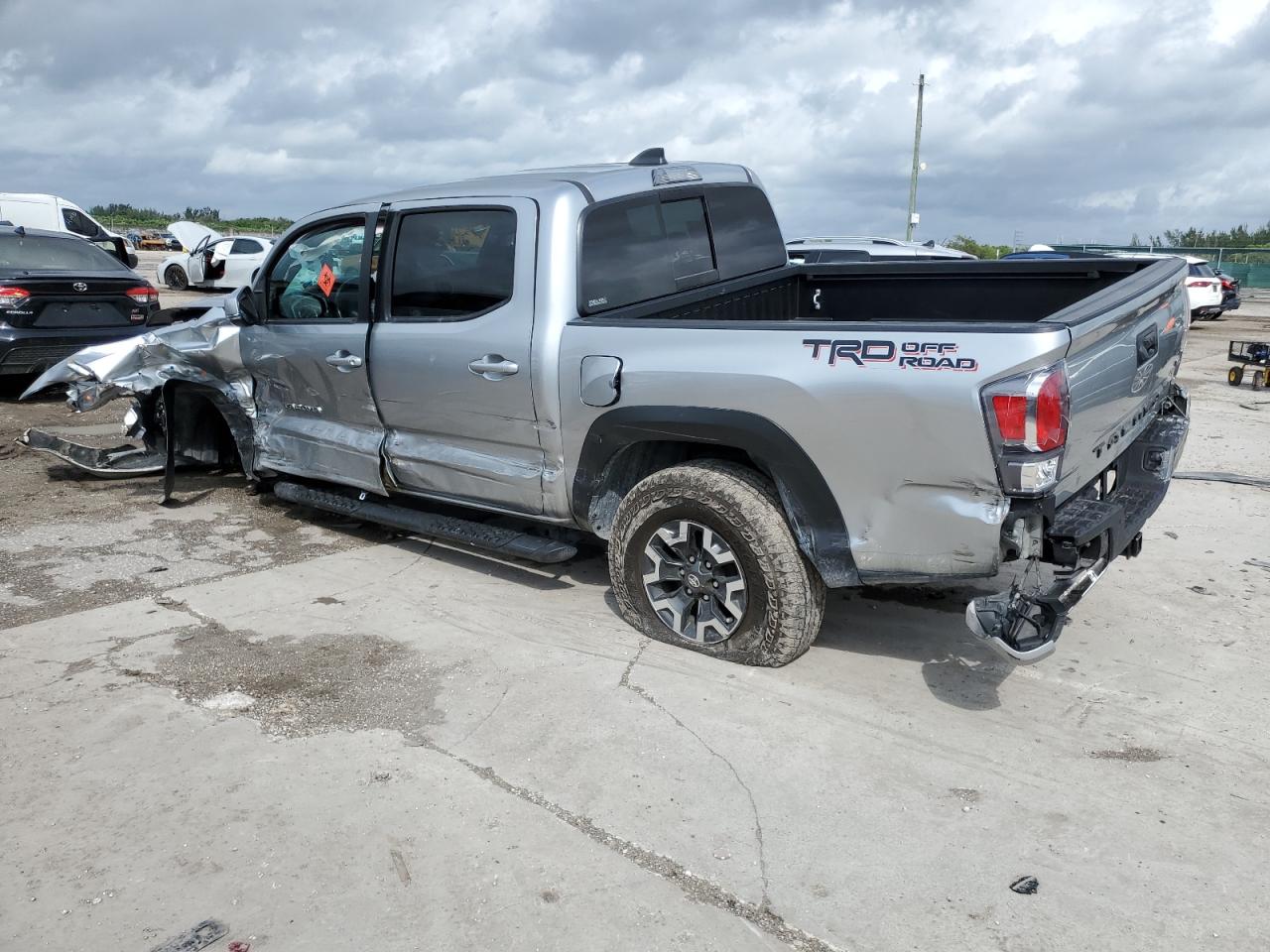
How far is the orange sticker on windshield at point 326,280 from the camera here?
5.36m

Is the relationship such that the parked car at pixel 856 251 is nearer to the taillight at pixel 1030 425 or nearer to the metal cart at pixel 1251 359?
the metal cart at pixel 1251 359

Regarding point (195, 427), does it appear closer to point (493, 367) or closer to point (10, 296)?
point (493, 367)

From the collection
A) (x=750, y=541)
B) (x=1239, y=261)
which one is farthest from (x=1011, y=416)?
(x=1239, y=261)

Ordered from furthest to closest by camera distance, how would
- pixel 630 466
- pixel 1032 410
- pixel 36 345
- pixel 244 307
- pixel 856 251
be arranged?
pixel 856 251 → pixel 36 345 → pixel 244 307 → pixel 630 466 → pixel 1032 410

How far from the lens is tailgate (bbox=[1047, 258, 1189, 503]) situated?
10.8 ft

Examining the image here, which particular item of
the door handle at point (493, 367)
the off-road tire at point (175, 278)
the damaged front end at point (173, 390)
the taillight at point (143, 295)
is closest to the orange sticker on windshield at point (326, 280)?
the damaged front end at point (173, 390)

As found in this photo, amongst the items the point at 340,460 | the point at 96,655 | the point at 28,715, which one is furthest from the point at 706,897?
the point at 340,460

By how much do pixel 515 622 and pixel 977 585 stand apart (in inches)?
88.5

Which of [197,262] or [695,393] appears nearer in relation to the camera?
[695,393]

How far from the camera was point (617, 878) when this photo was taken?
2803 mm

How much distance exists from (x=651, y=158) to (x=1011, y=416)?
2549 mm

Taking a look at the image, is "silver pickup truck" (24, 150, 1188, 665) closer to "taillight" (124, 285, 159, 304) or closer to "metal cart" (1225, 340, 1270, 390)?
"taillight" (124, 285, 159, 304)

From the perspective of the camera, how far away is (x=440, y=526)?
5.11 m

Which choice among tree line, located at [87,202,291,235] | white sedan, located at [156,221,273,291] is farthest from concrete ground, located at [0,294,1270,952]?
tree line, located at [87,202,291,235]
